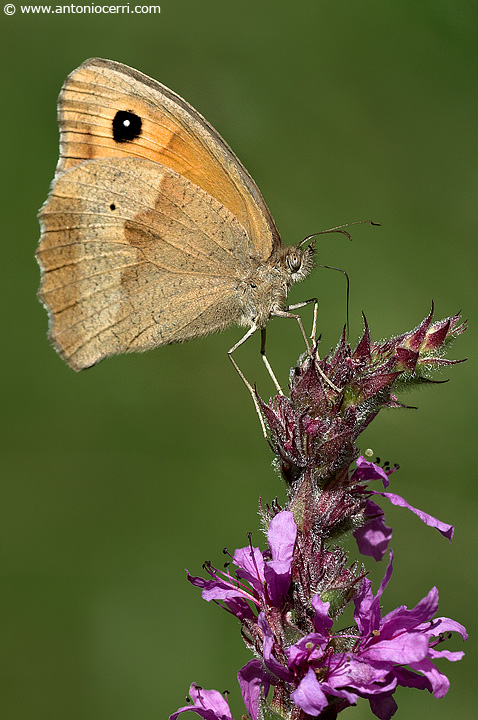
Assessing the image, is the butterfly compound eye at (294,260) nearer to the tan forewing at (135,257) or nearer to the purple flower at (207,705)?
the tan forewing at (135,257)

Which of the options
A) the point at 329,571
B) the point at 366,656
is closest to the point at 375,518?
the point at 329,571

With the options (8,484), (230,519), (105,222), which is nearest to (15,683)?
(8,484)

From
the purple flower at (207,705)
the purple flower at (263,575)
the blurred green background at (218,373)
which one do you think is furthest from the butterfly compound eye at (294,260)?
the blurred green background at (218,373)

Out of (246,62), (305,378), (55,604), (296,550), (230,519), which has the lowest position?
(55,604)

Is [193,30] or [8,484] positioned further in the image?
[193,30]

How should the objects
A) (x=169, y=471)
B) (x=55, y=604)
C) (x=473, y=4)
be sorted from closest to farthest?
(x=55, y=604), (x=169, y=471), (x=473, y=4)

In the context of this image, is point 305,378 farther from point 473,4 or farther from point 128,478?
point 473,4

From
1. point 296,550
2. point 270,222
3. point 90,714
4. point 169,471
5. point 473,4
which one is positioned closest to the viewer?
point 296,550
